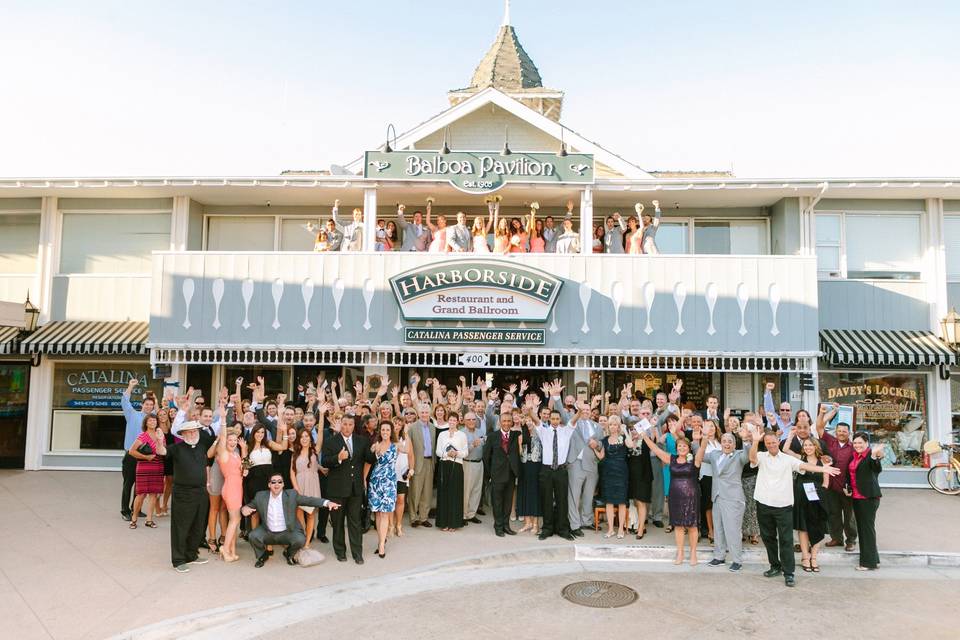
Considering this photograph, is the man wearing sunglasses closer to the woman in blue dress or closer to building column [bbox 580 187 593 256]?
the woman in blue dress

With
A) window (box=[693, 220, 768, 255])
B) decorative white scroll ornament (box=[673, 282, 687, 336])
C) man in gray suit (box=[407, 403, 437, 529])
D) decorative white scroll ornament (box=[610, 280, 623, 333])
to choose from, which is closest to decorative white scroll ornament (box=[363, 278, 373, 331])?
man in gray suit (box=[407, 403, 437, 529])

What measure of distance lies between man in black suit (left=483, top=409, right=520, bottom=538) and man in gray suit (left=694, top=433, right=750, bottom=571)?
269cm

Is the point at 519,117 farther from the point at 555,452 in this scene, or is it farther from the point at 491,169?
the point at 555,452

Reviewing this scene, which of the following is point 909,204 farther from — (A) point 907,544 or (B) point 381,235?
(B) point 381,235

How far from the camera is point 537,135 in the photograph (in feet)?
48.0

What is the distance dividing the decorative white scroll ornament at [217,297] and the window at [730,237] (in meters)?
10.3

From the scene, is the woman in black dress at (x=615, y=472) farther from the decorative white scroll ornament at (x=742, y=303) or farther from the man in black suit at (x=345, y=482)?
the decorative white scroll ornament at (x=742, y=303)

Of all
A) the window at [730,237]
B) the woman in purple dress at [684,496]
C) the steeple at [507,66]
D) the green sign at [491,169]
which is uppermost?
the steeple at [507,66]

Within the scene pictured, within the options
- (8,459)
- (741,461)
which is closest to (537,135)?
(741,461)

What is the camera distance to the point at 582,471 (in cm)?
873

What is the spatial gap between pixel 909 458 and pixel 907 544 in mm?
5290

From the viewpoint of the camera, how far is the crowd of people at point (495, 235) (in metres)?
12.8

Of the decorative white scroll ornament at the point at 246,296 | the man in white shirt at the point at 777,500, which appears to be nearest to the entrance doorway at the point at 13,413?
the decorative white scroll ornament at the point at 246,296

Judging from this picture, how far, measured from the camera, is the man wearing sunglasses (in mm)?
7254
